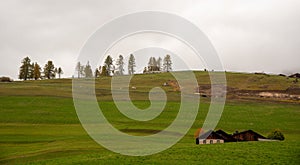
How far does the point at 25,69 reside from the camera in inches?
5394

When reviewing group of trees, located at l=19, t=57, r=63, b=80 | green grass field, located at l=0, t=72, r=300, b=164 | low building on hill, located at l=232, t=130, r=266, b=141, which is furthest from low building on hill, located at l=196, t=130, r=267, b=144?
group of trees, located at l=19, t=57, r=63, b=80

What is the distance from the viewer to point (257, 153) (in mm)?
31094

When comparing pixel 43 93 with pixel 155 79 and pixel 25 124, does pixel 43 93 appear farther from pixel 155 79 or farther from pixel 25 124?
pixel 155 79

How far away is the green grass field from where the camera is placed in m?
30.0

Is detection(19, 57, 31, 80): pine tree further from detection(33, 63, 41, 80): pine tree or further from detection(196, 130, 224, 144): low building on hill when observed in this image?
detection(196, 130, 224, 144): low building on hill

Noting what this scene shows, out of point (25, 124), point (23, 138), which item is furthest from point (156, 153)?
point (25, 124)

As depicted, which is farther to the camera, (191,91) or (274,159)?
(191,91)

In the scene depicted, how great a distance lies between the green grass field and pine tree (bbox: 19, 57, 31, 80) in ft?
153

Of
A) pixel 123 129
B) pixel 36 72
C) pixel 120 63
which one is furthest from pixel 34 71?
pixel 123 129

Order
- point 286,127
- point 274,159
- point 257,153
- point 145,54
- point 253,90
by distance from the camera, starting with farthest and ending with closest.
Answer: point 253,90, point 286,127, point 257,153, point 274,159, point 145,54

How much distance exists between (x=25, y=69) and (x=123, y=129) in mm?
95305

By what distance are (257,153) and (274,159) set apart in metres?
2.59

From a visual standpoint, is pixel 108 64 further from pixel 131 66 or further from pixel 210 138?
pixel 210 138

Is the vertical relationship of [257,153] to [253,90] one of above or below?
below
